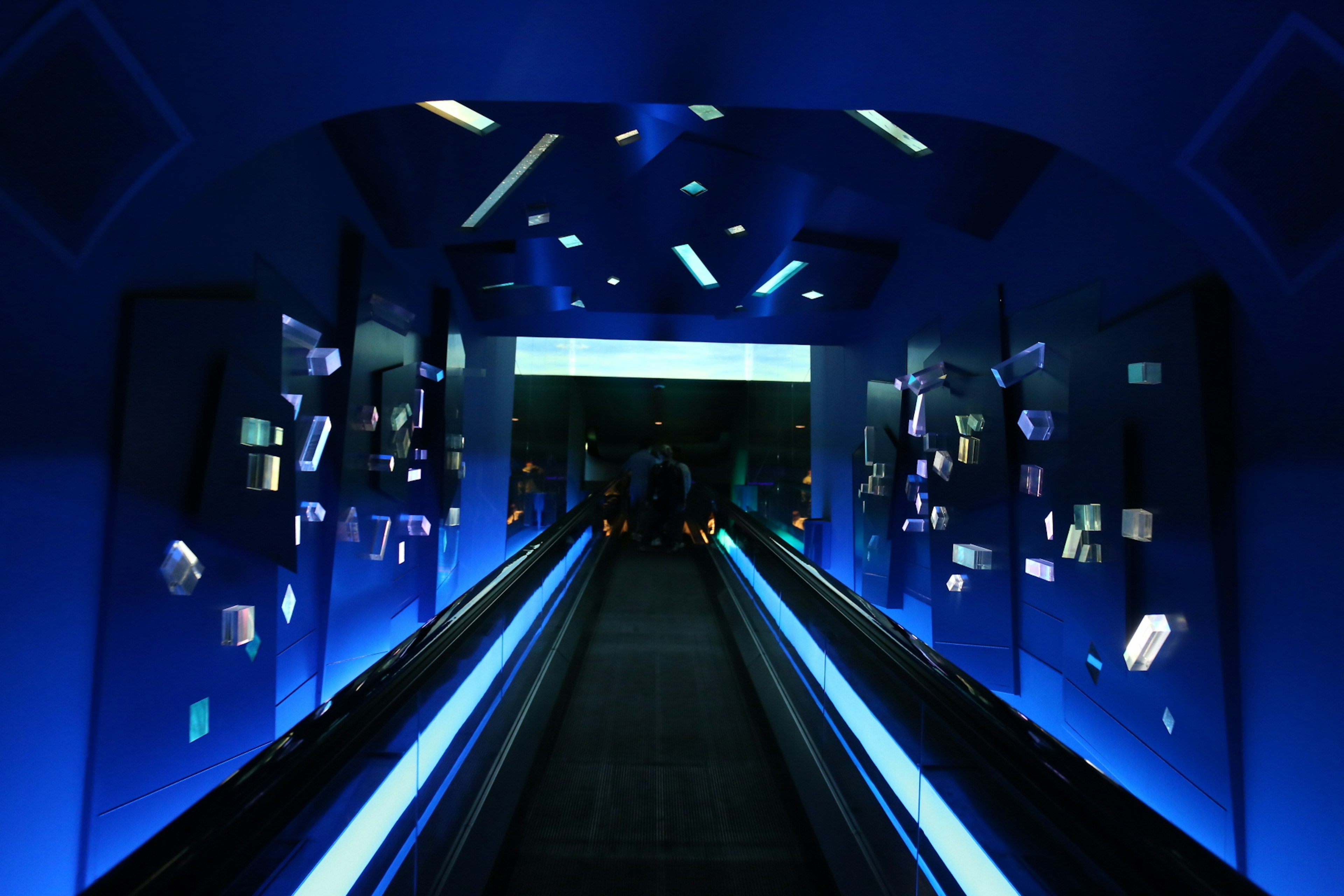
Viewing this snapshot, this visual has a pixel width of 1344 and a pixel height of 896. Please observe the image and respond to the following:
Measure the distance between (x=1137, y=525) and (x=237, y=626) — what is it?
4238mm

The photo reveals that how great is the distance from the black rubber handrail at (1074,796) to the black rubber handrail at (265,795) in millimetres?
1444

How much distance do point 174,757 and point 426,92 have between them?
9.52 feet

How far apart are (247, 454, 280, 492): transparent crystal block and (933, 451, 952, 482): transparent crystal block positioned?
14.9ft

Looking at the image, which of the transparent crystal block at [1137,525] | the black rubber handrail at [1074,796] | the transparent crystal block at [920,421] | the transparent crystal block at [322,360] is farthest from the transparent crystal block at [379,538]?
the transparent crystal block at [1137,525]

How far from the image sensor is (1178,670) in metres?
2.97

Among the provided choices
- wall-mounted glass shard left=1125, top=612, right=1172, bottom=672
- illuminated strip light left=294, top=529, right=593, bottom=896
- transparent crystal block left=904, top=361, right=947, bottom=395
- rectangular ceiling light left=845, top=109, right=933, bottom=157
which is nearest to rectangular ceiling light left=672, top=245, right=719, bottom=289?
transparent crystal block left=904, top=361, right=947, bottom=395

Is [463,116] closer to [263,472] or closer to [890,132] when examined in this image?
[263,472]

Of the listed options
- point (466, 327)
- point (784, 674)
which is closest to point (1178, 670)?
point (784, 674)

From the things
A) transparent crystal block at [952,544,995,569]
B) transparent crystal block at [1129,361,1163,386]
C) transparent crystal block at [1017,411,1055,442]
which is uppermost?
transparent crystal block at [1129,361,1163,386]

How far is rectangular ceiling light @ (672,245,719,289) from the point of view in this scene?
6680mm

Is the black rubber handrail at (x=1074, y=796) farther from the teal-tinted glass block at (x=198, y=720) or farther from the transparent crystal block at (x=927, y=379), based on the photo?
the transparent crystal block at (x=927, y=379)

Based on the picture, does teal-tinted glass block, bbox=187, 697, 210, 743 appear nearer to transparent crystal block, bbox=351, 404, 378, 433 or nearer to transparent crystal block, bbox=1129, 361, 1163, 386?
transparent crystal block, bbox=351, 404, 378, 433

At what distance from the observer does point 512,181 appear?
4738 mm

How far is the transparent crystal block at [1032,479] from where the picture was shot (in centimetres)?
417
